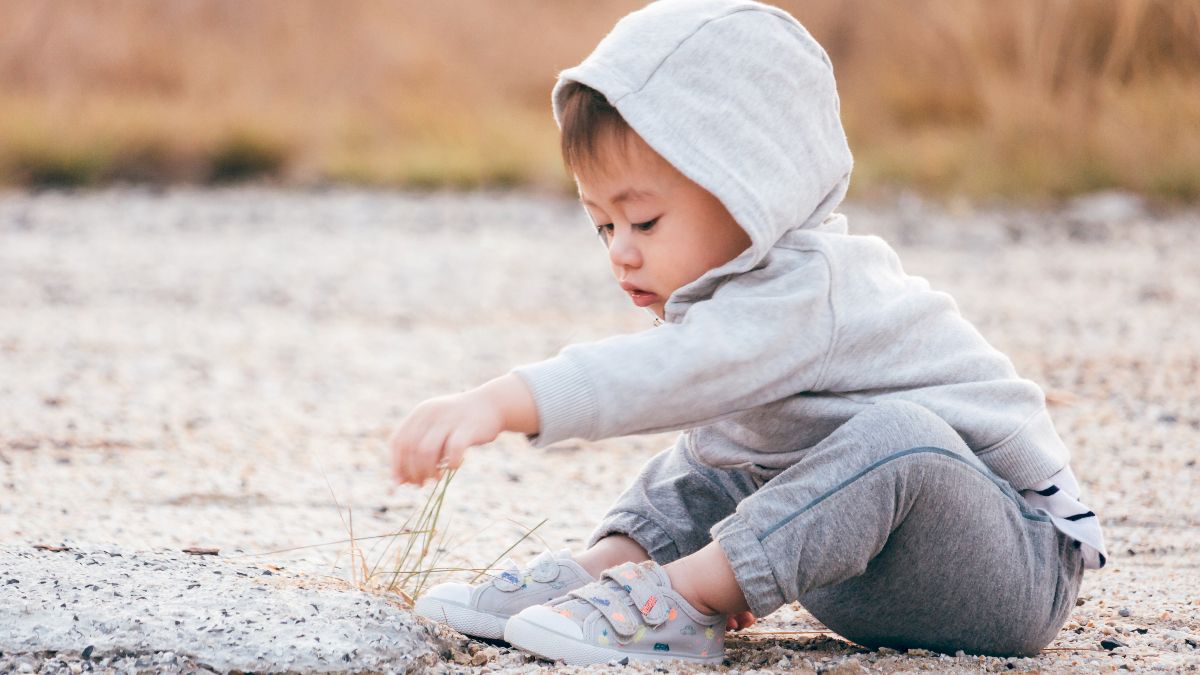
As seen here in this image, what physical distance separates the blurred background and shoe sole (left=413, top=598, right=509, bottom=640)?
544cm

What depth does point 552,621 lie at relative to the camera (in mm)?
1805

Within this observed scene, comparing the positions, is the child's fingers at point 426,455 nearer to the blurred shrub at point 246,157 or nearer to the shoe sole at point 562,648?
the shoe sole at point 562,648

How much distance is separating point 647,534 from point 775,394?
0.40 metres

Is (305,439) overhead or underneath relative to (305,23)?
underneath

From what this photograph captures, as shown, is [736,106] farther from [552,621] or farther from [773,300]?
[552,621]

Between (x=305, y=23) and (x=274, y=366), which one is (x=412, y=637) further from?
(x=305, y=23)

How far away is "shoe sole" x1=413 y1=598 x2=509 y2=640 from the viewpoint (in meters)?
1.95

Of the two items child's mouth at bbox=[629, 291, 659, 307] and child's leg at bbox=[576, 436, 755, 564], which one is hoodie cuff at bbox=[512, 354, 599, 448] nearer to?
child's mouth at bbox=[629, 291, 659, 307]

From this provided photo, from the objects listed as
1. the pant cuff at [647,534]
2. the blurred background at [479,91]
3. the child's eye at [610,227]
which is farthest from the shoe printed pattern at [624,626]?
the blurred background at [479,91]

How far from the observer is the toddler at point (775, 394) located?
1728 millimetres

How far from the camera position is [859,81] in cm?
860

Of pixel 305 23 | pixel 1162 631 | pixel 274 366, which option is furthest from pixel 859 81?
pixel 1162 631

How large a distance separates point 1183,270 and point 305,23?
24.0 ft

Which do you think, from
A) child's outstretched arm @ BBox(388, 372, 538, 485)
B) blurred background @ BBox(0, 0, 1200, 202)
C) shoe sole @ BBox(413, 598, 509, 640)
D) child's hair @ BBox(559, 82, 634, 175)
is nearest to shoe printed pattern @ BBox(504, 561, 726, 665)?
shoe sole @ BBox(413, 598, 509, 640)
